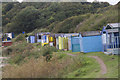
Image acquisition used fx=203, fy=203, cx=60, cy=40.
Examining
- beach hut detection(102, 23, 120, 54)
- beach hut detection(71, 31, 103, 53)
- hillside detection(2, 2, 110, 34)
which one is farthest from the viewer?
hillside detection(2, 2, 110, 34)

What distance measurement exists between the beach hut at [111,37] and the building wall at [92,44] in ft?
3.73

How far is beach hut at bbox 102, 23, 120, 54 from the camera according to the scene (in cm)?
1292

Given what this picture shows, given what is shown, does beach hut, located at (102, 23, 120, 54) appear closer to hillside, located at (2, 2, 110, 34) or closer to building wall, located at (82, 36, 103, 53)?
building wall, located at (82, 36, 103, 53)

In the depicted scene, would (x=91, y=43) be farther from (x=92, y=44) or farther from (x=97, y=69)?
(x=97, y=69)

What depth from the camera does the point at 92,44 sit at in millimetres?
15703

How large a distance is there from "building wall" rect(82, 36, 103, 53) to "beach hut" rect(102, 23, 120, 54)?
1.14 metres

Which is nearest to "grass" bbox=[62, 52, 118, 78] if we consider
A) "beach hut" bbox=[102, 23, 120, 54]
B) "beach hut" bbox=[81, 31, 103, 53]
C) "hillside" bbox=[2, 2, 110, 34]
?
"beach hut" bbox=[102, 23, 120, 54]

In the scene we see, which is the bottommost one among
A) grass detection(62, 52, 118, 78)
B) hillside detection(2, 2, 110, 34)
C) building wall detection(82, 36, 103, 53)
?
grass detection(62, 52, 118, 78)

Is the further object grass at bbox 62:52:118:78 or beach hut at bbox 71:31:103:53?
beach hut at bbox 71:31:103:53

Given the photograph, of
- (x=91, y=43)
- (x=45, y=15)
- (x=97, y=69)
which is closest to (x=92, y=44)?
(x=91, y=43)

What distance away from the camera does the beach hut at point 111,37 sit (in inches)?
509

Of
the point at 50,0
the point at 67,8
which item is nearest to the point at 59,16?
the point at 67,8

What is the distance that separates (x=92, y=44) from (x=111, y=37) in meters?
2.28

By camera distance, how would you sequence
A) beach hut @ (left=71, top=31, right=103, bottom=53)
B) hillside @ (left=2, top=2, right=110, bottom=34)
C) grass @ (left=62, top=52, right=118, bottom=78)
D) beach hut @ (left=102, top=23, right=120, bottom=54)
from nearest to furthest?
grass @ (left=62, top=52, right=118, bottom=78)
beach hut @ (left=102, top=23, right=120, bottom=54)
beach hut @ (left=71, top=31, right=103, bottom=53)
hillside @ (left=2, top=2, right=110, bottom=34)
